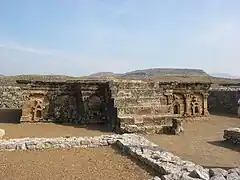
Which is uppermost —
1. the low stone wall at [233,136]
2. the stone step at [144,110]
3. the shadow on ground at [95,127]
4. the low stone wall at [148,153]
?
the stone step at [144,110]

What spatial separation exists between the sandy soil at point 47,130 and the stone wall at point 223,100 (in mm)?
11462

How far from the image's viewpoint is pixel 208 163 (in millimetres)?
9125

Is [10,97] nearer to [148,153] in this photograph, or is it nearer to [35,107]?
[35,107]

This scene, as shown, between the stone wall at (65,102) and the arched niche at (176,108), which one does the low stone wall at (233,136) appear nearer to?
the stone wall at (65,102)

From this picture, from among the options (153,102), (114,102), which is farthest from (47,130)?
(153,102)

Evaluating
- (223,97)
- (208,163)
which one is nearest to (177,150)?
(208,163)

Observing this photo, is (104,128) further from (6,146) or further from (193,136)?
(6,146)

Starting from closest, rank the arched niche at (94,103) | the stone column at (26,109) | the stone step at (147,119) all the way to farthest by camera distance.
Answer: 1. the stone step at (147,119)
2. the stone column at (26,109)
3. the arched niche at (94,103)

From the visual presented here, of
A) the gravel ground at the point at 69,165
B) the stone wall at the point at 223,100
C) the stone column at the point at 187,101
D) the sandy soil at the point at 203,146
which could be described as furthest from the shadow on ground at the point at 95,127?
the stone wall at the point at 223,100

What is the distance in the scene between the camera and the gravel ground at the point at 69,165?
23.2 ft

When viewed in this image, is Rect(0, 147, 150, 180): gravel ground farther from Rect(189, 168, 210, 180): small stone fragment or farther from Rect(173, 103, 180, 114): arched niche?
Rect(173, 103, 180, 114): arched niche

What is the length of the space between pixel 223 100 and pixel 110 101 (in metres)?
11.5

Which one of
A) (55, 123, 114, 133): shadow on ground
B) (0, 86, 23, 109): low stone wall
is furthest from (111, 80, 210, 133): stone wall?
(0, 86, 23, 109): low stone wall

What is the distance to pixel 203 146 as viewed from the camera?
38.1 ft
